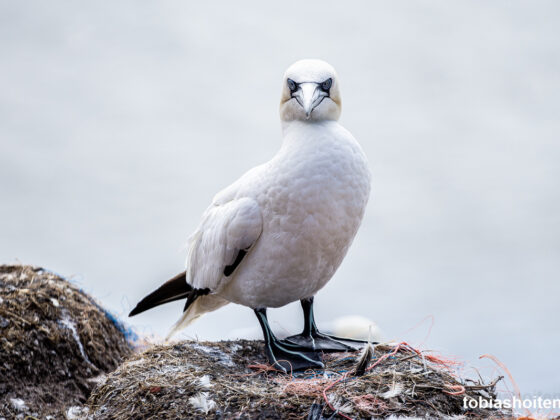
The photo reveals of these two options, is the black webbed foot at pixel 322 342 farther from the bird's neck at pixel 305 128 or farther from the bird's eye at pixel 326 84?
the bird's eye at pixel 326 84

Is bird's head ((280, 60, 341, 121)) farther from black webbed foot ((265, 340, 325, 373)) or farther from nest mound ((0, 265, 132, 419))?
nest mound ((0, 265, 132, 419))

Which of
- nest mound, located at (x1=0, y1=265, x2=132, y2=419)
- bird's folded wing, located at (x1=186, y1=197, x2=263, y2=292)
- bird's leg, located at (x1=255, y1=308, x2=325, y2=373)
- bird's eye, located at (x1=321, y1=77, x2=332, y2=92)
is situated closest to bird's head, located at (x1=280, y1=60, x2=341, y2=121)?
bird's eye, located at (x1=321, y1=77, x2=332, y2=92)

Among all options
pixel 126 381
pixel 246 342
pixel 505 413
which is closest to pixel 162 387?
pixel 126 381

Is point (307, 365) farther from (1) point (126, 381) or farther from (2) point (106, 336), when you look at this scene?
(2) point (106, 336)

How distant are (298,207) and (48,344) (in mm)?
2322

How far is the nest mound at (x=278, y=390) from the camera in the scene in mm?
3205

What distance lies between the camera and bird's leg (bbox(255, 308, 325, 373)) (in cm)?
395

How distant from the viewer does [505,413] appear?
342cm

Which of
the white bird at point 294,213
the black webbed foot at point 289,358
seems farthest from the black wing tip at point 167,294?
the black webbed foot at point 289,358

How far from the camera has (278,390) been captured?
3400mm

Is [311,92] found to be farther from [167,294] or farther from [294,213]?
[167,294]

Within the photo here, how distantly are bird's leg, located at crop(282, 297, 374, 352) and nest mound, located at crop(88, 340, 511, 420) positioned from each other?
0.19m

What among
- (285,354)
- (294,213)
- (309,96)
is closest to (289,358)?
(285,354)

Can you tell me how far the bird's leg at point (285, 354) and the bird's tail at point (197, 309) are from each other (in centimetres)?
48
